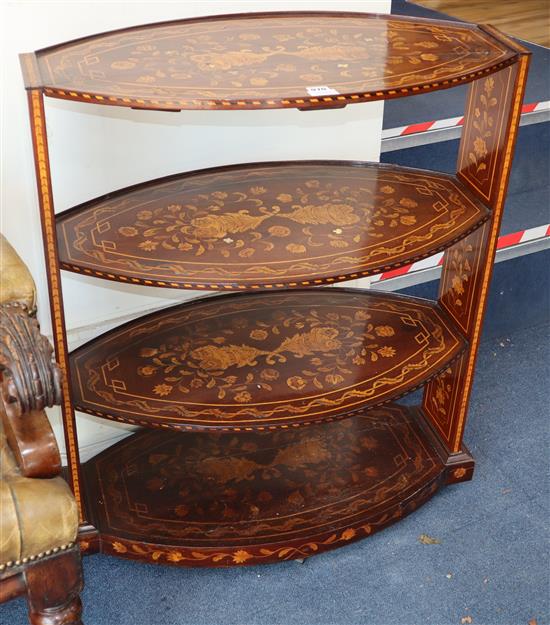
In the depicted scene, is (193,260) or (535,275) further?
(535,275)

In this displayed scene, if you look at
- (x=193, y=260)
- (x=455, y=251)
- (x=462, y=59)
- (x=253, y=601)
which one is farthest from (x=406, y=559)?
(x=462, y=59)

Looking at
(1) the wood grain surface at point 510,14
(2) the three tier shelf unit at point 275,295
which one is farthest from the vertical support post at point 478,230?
(1) the wood grain surface at point 510,14

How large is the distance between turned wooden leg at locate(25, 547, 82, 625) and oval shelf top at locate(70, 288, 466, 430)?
0.35m

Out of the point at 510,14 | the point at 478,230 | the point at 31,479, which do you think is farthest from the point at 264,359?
the point at 510,14

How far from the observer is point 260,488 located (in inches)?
76.6

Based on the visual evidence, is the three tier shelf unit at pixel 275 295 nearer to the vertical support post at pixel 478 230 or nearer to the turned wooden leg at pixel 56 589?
the vertical support post at pixel 478 230

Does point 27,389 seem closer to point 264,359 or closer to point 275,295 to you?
point 264,359

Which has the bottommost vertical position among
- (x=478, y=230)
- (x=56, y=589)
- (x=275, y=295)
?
(x=56, y=589)

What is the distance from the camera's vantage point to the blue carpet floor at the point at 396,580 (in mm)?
1777

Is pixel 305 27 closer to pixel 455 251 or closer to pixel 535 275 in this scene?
pixel 455 251

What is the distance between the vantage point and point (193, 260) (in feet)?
5.26

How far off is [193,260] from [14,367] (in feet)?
1.48

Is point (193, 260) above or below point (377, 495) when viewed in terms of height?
above

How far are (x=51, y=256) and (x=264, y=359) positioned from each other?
519 millimetres
